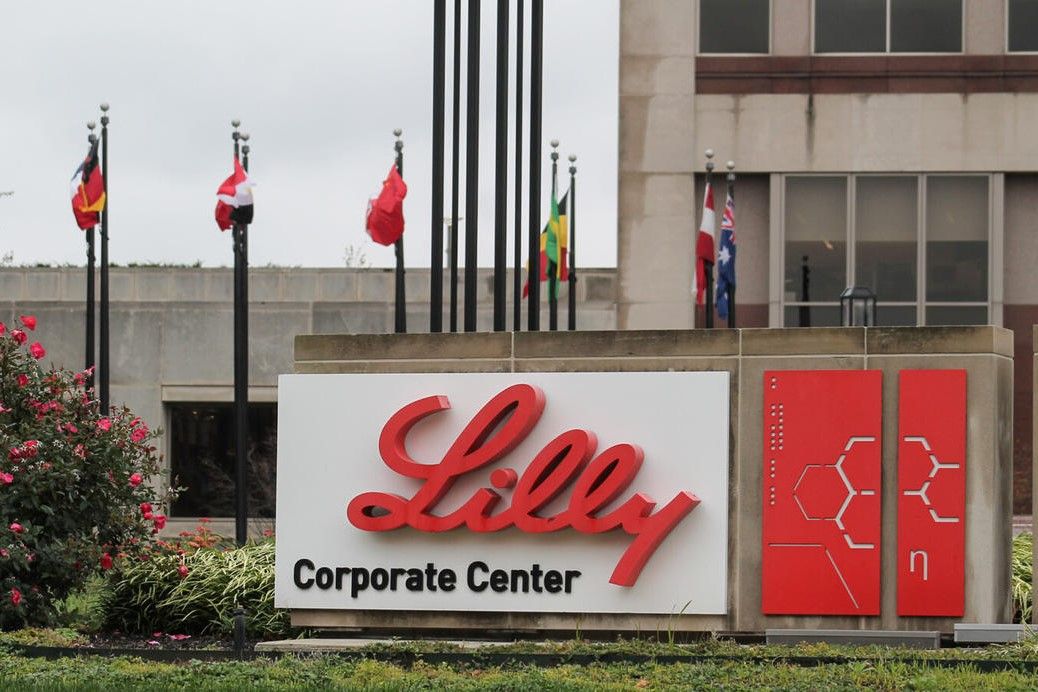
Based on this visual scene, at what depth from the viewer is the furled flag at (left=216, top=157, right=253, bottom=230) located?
107 feet

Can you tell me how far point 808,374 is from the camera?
16500 millimetres

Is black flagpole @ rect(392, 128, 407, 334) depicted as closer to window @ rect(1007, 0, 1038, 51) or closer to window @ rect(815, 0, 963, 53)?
window @ rect(815, 0, 963, 53)

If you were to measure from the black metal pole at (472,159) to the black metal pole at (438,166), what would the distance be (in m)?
0.31

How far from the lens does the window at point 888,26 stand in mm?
36969

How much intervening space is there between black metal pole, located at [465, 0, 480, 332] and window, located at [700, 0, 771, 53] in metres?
17.9

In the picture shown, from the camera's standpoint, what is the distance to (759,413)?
16.6 metres

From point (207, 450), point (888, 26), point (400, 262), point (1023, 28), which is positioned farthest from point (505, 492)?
point (207, 450)

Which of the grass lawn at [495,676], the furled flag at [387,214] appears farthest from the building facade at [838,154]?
the grass lawn at [495,676]

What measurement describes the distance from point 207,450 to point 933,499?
29.0 m

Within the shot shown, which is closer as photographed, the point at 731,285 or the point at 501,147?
the point at 501,147

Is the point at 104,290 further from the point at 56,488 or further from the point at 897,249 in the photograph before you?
the point at 56,488

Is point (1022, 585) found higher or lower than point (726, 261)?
lower

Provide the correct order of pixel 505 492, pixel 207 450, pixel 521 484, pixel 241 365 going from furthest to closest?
1. pixel 207 450
2. pixel 241 365
3. pixel 505 492
4. pixel 521 484

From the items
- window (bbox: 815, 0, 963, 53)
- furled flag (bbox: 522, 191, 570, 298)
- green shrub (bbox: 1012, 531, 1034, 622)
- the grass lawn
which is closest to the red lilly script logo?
the grass lawn
